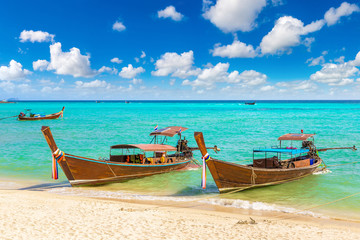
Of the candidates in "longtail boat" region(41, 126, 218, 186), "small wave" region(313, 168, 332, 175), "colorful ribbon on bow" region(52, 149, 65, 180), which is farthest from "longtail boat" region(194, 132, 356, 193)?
"colorful ribbon on bow" region(52, 149, 65, 180)

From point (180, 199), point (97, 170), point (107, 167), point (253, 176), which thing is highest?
point (107, 167)

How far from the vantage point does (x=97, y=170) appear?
16.7 metres

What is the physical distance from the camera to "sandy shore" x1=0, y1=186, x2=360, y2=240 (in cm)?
927

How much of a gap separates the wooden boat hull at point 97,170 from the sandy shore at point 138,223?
2819 mm

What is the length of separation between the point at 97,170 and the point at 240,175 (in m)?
8.22

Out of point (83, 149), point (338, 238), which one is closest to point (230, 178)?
point (338, 238)

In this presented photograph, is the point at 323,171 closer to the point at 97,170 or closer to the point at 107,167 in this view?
the point at 107,167

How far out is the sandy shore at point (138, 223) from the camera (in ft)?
30.4

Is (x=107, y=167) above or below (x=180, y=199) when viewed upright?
above

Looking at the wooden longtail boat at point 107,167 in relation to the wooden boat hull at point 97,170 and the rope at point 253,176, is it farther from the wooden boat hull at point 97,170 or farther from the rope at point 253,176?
the rope at point 253,176

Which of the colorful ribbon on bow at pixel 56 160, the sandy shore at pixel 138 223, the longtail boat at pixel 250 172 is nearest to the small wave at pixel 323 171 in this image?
the longtail boat at pixel 250 172

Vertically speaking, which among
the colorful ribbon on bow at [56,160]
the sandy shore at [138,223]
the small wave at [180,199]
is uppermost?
the colorful ribbon on bow at [56,160]

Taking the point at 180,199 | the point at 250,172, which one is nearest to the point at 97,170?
the point at 180,199

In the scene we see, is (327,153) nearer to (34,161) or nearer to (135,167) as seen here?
(135,167)
